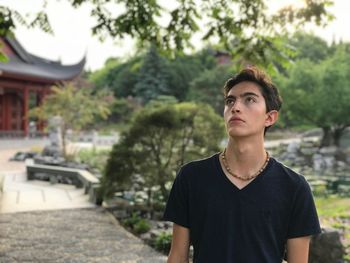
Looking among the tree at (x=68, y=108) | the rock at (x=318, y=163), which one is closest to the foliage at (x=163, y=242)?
the tree at (x=68, y=108)

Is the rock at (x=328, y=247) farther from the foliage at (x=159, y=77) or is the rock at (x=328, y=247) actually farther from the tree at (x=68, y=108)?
the foliage at (x=159, y=77)

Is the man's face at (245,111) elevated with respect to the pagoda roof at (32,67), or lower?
lower

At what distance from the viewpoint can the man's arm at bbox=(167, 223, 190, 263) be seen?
1.86 meters

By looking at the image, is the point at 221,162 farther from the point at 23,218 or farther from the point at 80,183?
the point at 80,183

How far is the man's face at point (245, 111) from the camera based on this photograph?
5.83 feet

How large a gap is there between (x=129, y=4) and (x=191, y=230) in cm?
418

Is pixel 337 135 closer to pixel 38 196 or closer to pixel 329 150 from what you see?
pixel 329 150

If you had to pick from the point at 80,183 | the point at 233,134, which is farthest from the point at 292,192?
the point at 80,183

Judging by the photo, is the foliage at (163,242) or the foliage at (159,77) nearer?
the foliage at (163,242)

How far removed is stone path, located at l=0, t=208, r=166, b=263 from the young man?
3.72 meters

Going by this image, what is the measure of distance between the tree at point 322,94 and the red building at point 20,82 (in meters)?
14.0

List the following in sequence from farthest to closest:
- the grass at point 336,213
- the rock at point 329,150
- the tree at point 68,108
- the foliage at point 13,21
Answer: the rock at point 329,150 < the tree at point 68,108 < the grass at point 336,213 < the foliage at point 13,21

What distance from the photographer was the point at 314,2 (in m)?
4.61

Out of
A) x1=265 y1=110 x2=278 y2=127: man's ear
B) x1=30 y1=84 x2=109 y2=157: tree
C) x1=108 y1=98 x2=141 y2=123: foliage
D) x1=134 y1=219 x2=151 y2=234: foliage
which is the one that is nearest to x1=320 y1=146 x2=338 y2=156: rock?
x1=30 y1=84 x2=109 y2=157: tree
